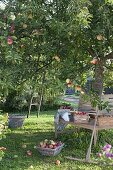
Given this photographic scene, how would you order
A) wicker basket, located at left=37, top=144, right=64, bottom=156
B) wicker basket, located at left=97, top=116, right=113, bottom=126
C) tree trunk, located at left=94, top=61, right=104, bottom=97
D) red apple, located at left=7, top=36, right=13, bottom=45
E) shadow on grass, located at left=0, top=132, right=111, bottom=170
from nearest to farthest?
red apple, located at left=7, top=36, right=13, bottom=45, shadow on grass, located at left=0, top=132, right=111, bottom=170, wicker basket, located at left=37, top=144, right=64, bottom=156, wicker basket, located at left=97, top=116, right=113, bottom=126, tree trunk, located at left=94, top=61, right=104, bottom=97

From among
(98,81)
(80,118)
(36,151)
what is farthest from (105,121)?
(36,151)

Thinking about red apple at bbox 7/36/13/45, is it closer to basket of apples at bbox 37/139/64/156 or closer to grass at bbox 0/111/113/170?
grass at bbox 0/111/113/170

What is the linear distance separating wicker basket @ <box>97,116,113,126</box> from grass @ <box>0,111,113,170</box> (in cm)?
53

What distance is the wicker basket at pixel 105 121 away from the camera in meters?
6.18

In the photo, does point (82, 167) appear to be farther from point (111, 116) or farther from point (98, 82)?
point (98, 82)

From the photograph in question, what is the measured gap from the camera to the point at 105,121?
6207mm

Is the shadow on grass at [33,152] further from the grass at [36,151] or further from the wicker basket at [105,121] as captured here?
the wicker basket at [105,121]

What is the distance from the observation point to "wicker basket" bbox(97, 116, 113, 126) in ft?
20.3

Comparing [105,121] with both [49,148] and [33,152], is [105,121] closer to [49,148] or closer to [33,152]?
[49,148]

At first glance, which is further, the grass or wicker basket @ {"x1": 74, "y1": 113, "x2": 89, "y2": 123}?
wicker basket @ {"x1": 74, "y1": 113, "x2": 89, "y2": 123}

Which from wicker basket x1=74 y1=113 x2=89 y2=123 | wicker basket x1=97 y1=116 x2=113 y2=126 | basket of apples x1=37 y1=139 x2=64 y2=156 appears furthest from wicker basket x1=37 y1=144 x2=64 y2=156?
wicker basket x1=97 y1=116 x2=113 y2=126

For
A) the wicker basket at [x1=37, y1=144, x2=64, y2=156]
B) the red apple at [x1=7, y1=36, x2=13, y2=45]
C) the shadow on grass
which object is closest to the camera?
the red apple at [x1=7, y1=36, x2=13, y2=45]

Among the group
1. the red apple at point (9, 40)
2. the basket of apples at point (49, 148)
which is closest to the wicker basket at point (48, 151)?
the basket of apples at point (49, 148)

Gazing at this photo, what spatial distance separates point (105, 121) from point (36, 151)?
4.03 feet
